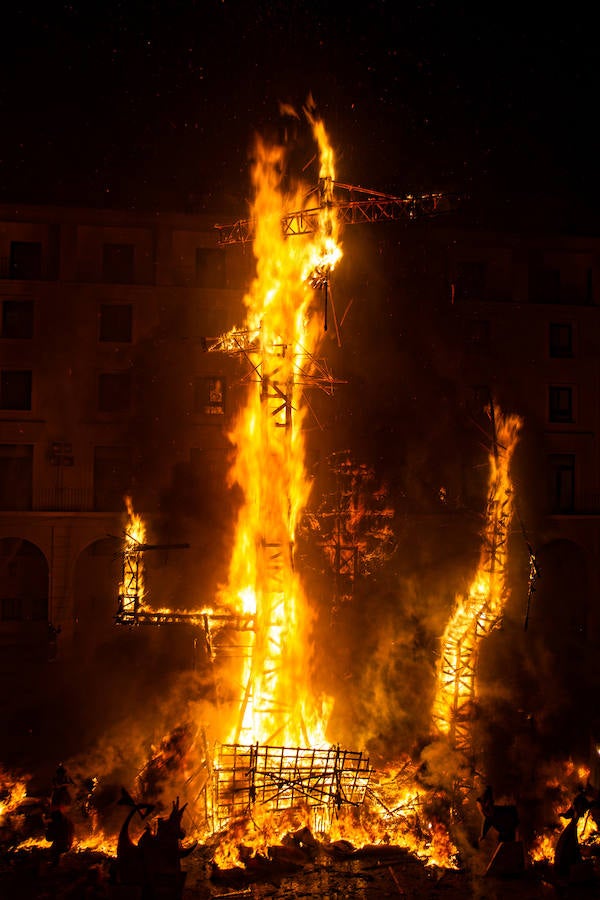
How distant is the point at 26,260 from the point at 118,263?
3.21 metres

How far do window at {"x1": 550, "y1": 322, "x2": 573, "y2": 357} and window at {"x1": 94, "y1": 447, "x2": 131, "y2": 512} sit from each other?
52.4ft

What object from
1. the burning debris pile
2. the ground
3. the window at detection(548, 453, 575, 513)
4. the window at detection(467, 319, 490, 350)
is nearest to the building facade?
the burning debris pile

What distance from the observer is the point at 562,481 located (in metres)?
24.8

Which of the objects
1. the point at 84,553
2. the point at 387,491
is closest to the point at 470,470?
the point at 387,491

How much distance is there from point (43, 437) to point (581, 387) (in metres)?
19.5

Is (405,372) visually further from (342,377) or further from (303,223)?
(303,223)

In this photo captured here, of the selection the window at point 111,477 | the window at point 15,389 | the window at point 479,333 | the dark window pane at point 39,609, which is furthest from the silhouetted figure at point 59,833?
the window at point 479,333

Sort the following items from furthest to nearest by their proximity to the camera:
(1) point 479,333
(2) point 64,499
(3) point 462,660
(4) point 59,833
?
(1) point 479,333
(2) point 64,499
(3) point 462,660
(4) point 59,833

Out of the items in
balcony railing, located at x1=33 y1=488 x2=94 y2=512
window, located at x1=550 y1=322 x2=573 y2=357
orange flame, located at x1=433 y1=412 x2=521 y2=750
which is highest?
window, located at x1=550 y1=322 x2=573 y2=357

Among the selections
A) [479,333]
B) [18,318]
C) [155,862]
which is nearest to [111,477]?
[18,318]

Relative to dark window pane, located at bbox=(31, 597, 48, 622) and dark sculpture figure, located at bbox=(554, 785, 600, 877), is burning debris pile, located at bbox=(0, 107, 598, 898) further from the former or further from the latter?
dark window pane, located at bbox=(31, 597, 48, 622)

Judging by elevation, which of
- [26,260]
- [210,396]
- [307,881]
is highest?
[26,260]

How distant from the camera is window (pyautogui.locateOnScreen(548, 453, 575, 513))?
2470 centimetres

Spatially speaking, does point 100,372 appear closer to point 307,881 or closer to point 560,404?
point 560,404
